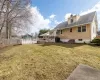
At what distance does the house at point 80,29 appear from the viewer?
16850mm

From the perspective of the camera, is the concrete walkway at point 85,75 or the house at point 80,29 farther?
the house at point 80,29

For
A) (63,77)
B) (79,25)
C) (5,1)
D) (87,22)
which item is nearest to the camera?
(63,77)

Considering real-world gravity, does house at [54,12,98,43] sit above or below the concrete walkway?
above

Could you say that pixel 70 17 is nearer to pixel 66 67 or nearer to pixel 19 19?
pixel 19 19

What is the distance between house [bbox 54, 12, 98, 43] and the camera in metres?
16.9

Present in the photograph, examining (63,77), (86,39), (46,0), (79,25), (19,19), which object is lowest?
(63,77)

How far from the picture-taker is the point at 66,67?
544 cm

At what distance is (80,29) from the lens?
1842cm

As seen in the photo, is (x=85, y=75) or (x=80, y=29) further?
(x=80, y=29)

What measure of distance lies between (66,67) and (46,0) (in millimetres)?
12149

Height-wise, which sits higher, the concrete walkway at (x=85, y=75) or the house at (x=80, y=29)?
the house at (x=80, y=29)

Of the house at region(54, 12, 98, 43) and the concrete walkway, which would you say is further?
the house at region(54, 12, 98, 43)

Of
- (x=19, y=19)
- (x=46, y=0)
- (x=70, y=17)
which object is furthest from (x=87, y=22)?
(x=19, y=19)

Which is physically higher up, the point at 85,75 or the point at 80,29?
the point at 80,29
